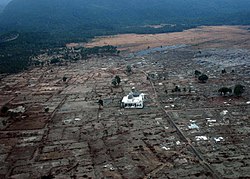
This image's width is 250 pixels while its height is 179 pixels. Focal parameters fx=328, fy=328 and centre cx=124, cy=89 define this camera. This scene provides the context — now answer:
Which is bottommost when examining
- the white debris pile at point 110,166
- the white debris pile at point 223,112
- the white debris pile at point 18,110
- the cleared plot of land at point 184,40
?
the white debris pile at point 110,166

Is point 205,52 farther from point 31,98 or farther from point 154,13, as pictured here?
point 154,13

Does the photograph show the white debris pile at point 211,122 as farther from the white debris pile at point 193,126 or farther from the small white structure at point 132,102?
the small white structure at point 132,102

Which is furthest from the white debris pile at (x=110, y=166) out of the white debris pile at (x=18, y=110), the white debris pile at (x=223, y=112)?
the white debris pile at (x=18, y=110)

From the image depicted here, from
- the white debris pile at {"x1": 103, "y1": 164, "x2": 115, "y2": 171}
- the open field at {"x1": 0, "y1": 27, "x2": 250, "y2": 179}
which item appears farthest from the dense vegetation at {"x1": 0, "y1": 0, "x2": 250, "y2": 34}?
the white debris pile at {"x1": 103, "y1": 164, "x2": 115, "y2": 171}

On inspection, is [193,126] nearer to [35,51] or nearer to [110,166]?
[110,166]

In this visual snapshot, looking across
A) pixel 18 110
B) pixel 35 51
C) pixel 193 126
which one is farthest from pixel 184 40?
pixel 193 126

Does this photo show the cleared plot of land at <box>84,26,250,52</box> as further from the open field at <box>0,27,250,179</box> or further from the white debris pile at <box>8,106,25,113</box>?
the white debris pile at <box>8,106,25,113</box>
